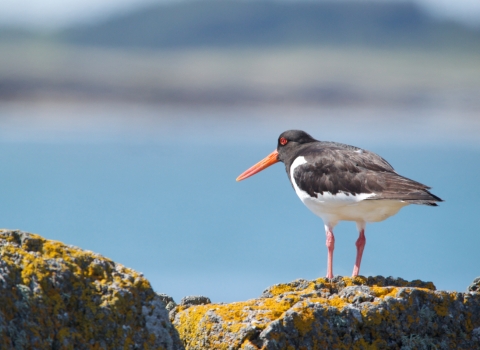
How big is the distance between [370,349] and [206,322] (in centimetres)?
81

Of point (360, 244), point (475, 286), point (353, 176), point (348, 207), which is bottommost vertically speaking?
point (475, 286)

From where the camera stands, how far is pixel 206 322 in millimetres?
3145

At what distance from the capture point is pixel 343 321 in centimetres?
306

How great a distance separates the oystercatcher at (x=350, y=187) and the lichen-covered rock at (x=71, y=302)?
11.4 ft

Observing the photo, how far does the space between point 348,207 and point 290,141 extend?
65.0 inches

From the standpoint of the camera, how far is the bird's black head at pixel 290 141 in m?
7.43

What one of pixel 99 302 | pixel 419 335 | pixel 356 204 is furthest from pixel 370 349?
pixel 356 204

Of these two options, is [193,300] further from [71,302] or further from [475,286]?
[475,286]

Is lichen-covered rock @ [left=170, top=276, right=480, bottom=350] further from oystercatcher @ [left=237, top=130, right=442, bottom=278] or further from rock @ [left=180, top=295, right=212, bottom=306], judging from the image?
oystercatcher @ [left=237, top=130, right=442, bottom=278]

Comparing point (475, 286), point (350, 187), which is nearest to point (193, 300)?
point (475, 286)

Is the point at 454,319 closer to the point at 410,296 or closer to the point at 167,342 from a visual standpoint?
the point at 410,296

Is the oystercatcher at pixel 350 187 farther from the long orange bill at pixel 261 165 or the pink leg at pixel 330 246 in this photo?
the long orange bill at pixel 261 165

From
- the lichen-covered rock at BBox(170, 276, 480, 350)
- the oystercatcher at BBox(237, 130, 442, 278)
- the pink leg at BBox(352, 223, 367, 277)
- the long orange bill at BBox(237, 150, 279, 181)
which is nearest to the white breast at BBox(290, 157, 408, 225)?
the oystercatcher at BBox(237, 130, 442, 278)

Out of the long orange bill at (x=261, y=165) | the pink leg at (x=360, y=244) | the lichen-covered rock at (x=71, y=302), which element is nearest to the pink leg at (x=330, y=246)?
the pink leg at (x=360, y=244)
